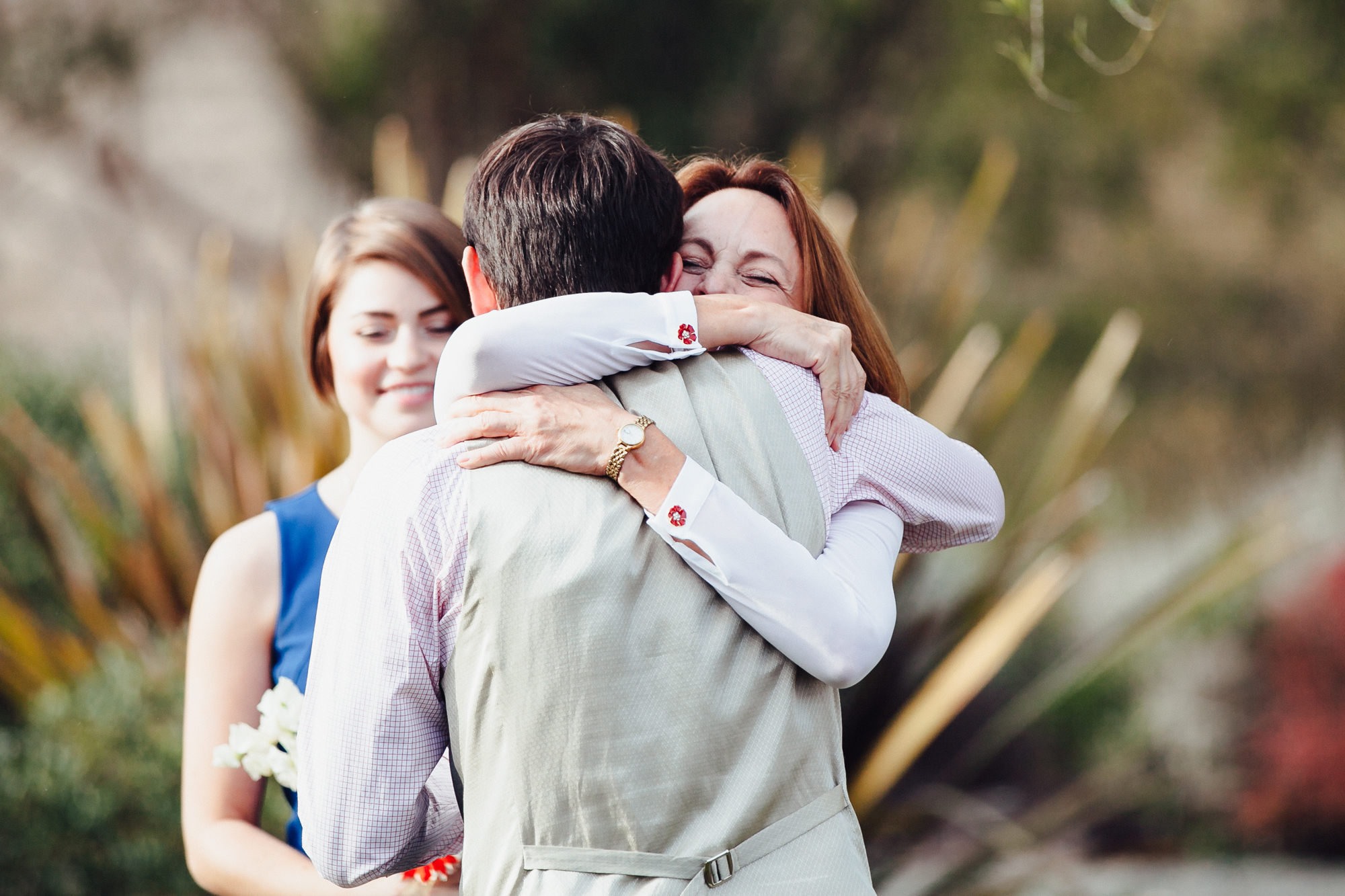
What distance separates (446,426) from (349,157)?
5018 millimetres

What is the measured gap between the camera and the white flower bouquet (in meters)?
1.63

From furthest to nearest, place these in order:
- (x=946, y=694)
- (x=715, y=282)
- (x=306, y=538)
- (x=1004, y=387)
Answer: (x=1004, y=387) < (x=946, y=694) < (x=306, y=538) < (x=715, y=282)

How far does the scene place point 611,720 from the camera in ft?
3.51

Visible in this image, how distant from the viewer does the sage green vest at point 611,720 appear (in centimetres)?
107

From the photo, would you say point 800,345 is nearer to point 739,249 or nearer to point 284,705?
point 739,249

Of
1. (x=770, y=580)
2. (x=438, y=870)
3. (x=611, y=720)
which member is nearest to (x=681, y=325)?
(x=770, y=580)

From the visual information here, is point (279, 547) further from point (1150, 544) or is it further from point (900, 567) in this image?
point (1150, 544)

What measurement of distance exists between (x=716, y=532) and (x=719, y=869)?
0.34m

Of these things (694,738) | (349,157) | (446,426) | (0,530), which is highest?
(349,157)

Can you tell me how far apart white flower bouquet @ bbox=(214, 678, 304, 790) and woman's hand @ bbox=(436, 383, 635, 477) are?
→ 70 centimetres

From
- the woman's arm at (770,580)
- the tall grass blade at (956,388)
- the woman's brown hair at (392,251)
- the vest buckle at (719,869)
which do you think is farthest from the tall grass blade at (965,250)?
the vest buckle at (719,869)

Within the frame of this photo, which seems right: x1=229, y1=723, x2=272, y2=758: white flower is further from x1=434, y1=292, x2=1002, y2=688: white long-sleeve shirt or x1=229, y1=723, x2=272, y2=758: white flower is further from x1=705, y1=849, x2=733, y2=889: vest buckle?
x1=705, y1=849, x2=733, y2=889: vest buckle

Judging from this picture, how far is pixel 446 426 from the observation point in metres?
1.17

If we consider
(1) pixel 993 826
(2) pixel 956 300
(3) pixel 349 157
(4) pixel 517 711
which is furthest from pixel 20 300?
(4) pixel 517 711
